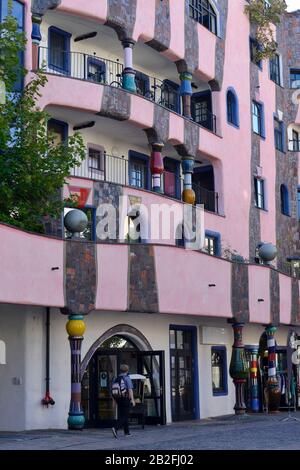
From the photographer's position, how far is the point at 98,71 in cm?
2888

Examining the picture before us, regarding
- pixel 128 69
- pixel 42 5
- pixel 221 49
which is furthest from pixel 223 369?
pixel 42 5

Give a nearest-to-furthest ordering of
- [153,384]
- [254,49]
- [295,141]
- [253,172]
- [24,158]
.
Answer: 1. [24,158]
2. [153,384]
3. [253,172]
4. [254,49]
5. [295,141]

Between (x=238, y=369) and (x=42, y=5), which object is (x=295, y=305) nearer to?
(x=238, y=369)

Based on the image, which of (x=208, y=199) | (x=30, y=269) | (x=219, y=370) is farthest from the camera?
(x=208, y=199)

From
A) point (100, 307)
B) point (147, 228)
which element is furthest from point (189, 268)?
point (100, 307)

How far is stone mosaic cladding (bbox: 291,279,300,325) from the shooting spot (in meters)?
33.4

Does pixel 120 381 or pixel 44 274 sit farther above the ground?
pixel 44 274

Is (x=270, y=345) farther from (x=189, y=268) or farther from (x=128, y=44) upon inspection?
(x=128, y=44)

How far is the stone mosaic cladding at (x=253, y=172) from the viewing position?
34.2m

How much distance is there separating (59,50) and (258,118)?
11656 millimetres

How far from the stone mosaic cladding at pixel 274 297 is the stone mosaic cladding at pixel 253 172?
97.8 inches

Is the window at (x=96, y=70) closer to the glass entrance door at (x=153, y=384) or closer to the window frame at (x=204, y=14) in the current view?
the window frame at (x=204, y=14)

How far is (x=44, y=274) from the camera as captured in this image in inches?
829
